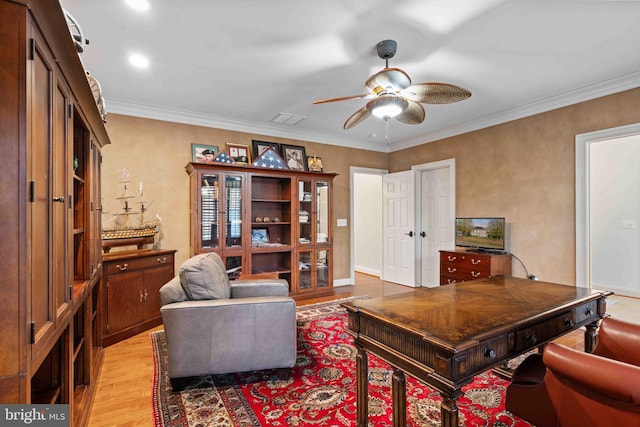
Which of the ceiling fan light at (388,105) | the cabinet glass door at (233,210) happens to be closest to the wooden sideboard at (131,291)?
the cabinet glass door at (233,210)

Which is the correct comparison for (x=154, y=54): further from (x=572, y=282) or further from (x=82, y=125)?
(x=572, y=282)

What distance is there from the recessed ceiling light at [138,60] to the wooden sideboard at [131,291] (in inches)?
71.9

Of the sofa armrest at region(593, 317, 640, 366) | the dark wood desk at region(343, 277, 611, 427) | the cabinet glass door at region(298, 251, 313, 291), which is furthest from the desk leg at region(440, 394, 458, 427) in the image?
the cabinet glass door at region(298, 251, 313, 291)

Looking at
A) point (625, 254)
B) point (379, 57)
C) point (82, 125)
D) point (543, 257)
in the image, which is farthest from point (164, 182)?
point (625, 254)

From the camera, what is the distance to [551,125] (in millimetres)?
3812

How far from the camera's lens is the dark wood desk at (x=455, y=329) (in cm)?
119

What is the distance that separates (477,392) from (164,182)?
4035mm

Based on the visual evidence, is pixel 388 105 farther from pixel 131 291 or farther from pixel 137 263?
pixel 131 291

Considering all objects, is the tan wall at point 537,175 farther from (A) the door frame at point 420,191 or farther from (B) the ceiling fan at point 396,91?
(B) the ceiling fan at point 396,91

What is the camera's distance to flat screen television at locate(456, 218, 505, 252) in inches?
159

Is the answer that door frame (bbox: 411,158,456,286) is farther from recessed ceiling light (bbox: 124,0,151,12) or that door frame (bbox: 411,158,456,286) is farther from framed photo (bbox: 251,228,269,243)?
recessed ceiling light (bbox: 124,0,151,12)

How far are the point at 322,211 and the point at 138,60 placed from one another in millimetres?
2972

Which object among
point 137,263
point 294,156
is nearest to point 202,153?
point 294,156

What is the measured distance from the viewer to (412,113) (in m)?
2.92
